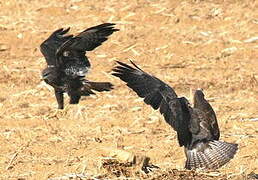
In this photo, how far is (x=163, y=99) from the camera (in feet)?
30.7

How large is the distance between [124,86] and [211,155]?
6.14 metres

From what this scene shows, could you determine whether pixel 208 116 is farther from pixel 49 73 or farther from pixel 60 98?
pixel 60 98

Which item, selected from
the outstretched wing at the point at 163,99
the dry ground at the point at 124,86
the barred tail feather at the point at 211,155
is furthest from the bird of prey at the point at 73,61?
the barred tail feather at the point at 211,155

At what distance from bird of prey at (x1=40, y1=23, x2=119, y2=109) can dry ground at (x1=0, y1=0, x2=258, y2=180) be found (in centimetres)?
53

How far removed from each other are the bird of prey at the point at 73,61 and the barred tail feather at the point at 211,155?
2857 mm

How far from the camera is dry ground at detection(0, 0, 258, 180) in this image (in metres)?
10.1

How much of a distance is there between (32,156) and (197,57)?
752 cm

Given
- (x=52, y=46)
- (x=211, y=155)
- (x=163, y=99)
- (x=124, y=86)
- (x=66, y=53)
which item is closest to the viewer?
(x=211, y=155)

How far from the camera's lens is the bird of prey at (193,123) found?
916cm

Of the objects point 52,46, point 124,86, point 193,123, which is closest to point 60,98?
point 52,46

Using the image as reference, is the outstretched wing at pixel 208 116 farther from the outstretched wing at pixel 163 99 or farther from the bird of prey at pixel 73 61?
the bird of prey at pixel 73 61

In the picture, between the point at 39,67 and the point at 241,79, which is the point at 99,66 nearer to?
the point at 39,67

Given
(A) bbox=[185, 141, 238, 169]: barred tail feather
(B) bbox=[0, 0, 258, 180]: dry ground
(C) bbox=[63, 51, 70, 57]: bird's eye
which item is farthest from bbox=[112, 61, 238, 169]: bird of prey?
(C) bbox=[63, 51, 70, 57]: bird's eye

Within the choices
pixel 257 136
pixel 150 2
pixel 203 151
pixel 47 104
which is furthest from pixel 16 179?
pixel 150 2
